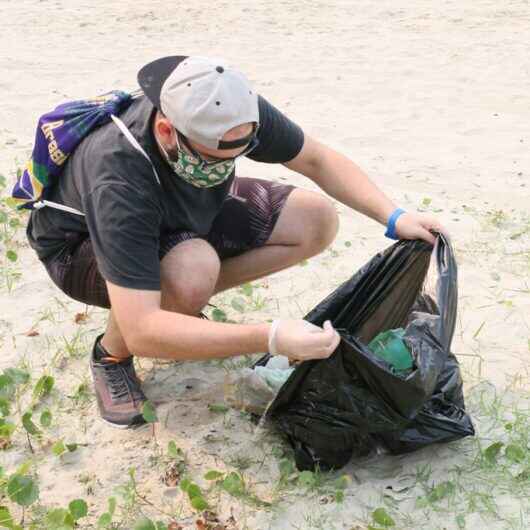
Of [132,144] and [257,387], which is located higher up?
[132,144]

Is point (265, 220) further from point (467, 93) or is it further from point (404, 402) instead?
point (467, 93)

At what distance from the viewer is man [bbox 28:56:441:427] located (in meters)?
1.95

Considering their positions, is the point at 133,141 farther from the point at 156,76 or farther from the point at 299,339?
the point at 299,339

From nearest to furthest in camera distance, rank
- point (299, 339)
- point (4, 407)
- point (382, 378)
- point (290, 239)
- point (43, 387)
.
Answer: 1. point (299, 339)
2. point (382, 378)
3. point (4, 407)
4. point (43, 387)
5. point (290, 239)

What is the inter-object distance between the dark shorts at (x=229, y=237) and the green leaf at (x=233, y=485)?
0.67m

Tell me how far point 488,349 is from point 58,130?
1.53m

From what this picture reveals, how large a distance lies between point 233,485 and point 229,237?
82cm

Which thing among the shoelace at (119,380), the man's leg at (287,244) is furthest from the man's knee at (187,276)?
the shoelace at (119,380)

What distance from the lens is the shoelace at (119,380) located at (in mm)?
2463

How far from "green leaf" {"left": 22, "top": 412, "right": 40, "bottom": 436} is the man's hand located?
45.8 inches

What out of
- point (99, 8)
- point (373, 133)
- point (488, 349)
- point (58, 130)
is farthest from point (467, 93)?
point (99, 8)

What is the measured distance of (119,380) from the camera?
2.47 metres

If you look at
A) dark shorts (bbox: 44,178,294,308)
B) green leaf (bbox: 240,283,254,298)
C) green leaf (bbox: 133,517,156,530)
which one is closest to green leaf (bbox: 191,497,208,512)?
green leaf (bbox: 133,517,156,530)

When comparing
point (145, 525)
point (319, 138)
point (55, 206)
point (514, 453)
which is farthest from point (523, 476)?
point (319, 138)
